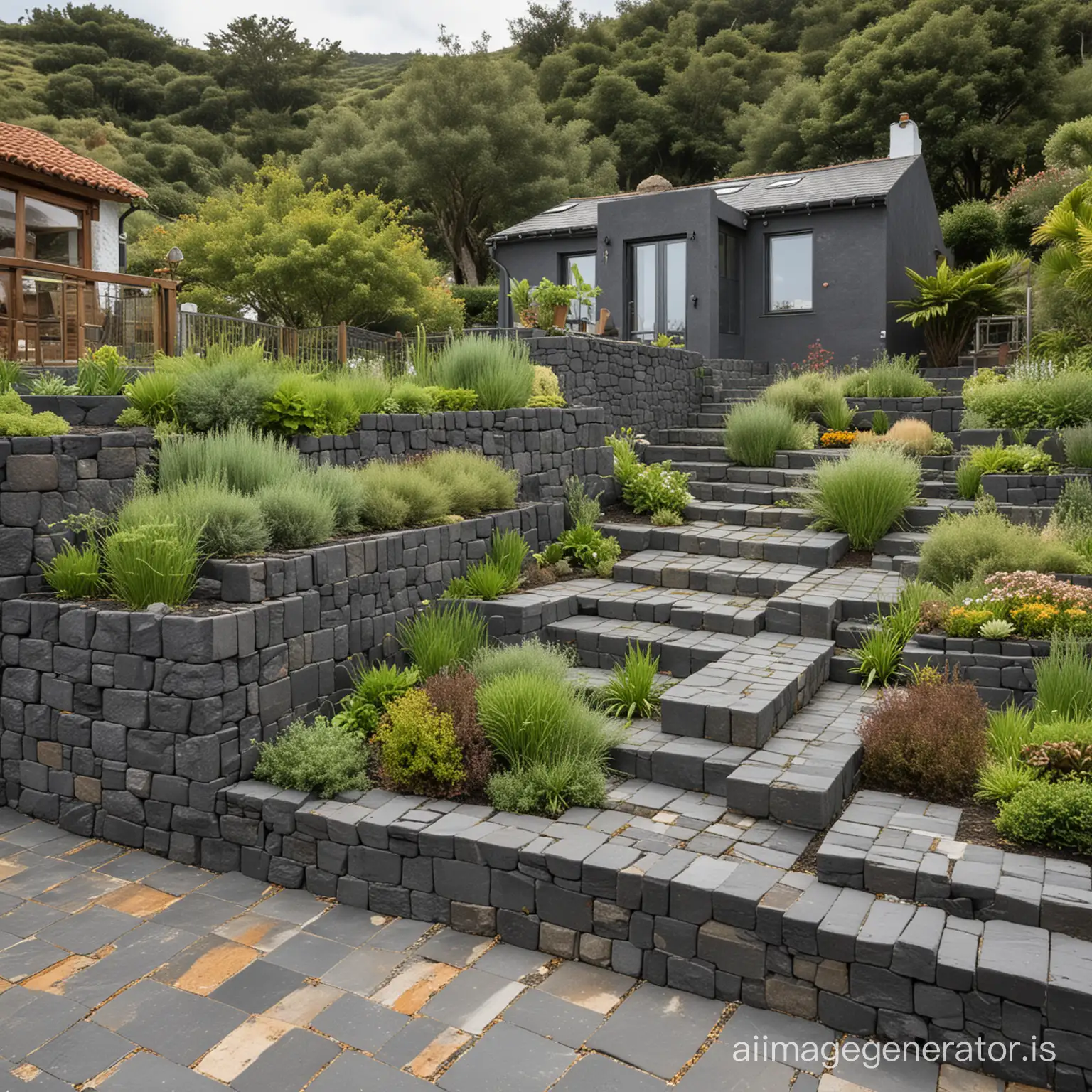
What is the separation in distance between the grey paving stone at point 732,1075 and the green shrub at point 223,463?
14.8 ft

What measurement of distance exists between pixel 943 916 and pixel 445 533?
4485 mm

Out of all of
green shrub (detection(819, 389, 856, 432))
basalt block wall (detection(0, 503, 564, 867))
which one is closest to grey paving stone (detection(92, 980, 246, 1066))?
basalt block wall (detection(0, 503, 564, 867))

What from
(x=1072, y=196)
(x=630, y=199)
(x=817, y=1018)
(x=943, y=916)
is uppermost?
(x=630, y=199)

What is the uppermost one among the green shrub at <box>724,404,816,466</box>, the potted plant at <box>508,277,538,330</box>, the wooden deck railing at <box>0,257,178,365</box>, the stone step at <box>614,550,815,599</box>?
the potted plant at <box>508,277,538,330</box>

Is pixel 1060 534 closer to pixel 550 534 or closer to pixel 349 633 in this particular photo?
pixel 550 534

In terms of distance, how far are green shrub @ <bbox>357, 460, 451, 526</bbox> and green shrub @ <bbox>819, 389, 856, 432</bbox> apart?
5.98 metres

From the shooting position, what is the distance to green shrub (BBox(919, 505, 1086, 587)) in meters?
6.66

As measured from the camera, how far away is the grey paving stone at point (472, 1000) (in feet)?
12.2

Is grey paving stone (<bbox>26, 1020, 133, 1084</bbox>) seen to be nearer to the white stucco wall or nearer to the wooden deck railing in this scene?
the wooden deck railing

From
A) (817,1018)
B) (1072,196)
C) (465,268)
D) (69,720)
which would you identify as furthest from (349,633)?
(465,268)

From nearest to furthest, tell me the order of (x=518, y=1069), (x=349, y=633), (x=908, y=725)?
1. (x=518, y=1069)
2. (x=908, y=725)
3. (x=349, y=633)

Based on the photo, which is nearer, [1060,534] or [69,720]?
[69,720]

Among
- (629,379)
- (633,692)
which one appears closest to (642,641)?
(633,692)

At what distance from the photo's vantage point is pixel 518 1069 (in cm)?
343
